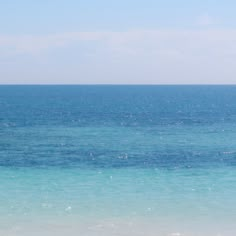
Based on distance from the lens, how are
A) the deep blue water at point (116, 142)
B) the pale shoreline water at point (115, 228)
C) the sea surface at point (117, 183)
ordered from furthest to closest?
the deep blue water at point (116, 142)
the sea surface at point (117, 183)
the pale shoreline water at point (115, 228)

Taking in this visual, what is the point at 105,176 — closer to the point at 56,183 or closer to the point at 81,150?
the point at 56,183

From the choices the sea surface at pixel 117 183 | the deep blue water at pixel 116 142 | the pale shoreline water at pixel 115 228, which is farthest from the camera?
the deep blue water at pixel 116 142

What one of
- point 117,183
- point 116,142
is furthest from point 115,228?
point 116,142

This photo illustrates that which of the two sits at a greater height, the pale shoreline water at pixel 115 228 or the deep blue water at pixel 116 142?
the deep blue water at pixel 116 142

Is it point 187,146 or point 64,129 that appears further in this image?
point 64,129

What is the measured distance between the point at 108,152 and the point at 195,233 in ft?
85.0

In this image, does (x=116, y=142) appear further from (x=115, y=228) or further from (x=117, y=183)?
(x=115, y=228)

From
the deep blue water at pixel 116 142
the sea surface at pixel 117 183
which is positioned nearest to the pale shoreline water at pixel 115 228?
the sea surface at pixel 117 183

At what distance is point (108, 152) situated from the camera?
169ft

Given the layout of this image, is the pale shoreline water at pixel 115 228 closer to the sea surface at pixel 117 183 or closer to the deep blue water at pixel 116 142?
the sea surface at pixel 117 183

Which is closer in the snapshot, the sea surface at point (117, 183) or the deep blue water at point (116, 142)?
the sea surface at point (117, 183)

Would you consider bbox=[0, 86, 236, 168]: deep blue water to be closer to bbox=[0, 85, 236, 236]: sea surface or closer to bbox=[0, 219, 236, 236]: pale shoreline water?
bbox=[0, 85, 236, 236]: sea surface

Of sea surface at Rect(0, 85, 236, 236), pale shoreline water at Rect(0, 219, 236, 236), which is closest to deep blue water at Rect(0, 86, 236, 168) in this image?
sea surface at Rect(0, 85, 236, 236)

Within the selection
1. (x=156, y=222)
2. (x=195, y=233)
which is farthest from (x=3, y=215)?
(x=195, y=233)
